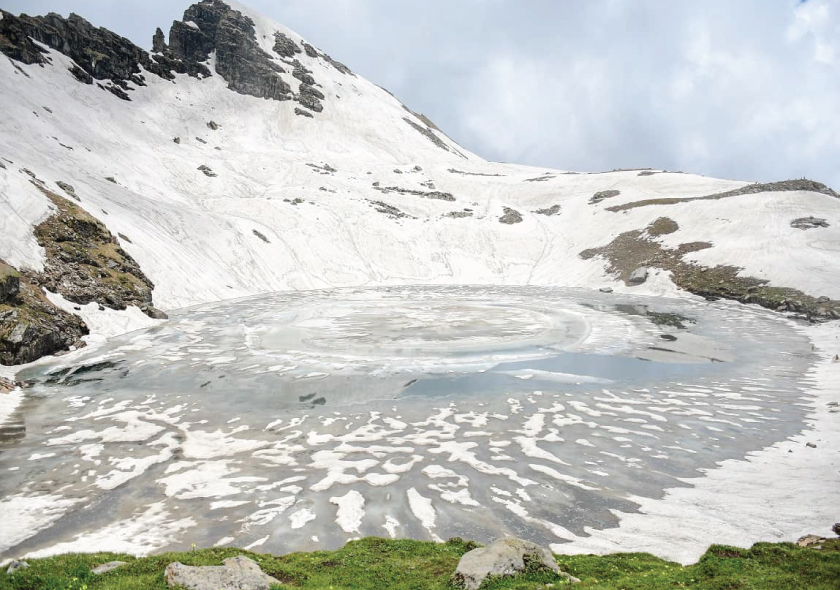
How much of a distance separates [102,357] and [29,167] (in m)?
24.5

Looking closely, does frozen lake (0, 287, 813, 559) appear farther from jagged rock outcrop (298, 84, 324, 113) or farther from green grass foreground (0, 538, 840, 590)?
jagged rock outcrop (298, 84, 324, 113)

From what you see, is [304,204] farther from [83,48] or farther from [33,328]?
[83,48]

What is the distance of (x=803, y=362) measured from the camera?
24.0 meters

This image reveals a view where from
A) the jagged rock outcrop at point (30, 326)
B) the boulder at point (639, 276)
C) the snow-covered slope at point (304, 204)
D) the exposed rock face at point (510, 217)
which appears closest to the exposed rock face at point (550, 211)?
the snow-covered slope at point (304, 204)

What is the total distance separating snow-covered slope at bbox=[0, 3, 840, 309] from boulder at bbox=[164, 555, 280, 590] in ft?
89.4

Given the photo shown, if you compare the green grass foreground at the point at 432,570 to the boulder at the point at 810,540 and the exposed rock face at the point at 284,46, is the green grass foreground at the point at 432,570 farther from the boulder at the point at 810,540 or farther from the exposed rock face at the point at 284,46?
the exposed rock face at the point at 284,46

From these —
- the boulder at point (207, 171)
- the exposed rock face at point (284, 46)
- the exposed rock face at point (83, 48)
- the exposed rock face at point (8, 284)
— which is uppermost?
the exposed rock face at point (284, 46)

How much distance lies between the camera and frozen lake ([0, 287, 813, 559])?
1084 centimetres

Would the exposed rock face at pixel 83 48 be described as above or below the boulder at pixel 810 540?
above

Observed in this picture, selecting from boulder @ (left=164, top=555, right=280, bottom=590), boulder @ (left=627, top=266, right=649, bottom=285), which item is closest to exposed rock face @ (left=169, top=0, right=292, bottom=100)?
boulder @ (left=627, top=266, right=649, bottom=285)

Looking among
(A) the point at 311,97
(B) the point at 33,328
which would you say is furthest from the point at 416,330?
(A) the point at 311,97

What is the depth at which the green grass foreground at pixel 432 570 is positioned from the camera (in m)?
6.95

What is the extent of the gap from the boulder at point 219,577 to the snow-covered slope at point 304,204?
2724 centimetres

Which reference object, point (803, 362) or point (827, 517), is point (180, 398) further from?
point (803, 362)
